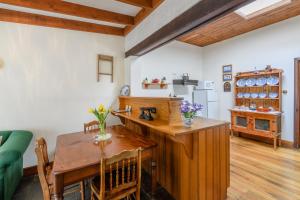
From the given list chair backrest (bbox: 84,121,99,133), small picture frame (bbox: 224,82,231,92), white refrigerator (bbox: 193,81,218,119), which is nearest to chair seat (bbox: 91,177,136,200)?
chair backrest (bbox: 84,121,99,133)

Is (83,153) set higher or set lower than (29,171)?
higher

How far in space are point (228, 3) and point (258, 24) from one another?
3492mm

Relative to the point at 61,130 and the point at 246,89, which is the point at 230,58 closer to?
the point at 246,89

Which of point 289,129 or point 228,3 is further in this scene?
point 289,129

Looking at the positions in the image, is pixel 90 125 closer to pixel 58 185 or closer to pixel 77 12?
pixel 58 185

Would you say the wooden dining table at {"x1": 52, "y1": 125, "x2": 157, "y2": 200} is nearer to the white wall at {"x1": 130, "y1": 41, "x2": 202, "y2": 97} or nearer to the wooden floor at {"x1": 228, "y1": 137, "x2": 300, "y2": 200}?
the wooden floor at {"x1": 228, "y1": 137, "x2": 300, "y2": 200}

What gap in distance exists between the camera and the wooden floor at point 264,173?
6.90 feet

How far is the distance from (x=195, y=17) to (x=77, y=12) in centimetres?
199

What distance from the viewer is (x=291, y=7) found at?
3.22m

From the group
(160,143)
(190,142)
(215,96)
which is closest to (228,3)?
(190,142)

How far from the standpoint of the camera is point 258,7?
10.7ft

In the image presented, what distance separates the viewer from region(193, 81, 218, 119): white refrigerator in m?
5.11

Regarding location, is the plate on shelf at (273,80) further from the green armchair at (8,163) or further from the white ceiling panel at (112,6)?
the green armchair at (8,163)

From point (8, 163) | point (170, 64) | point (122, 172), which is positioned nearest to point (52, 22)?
point (8, 163)
